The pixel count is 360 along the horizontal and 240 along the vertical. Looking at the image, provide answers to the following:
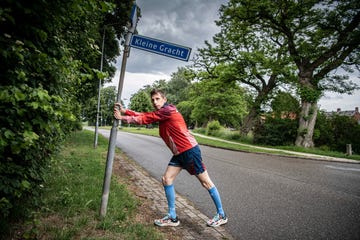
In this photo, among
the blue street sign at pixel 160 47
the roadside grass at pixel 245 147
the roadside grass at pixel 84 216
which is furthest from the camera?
the roadside grass at pixel 245 147

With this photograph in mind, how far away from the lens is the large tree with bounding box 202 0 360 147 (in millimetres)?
15547

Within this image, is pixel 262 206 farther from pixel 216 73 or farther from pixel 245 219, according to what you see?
pixel 216 73

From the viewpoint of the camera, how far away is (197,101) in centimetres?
4562

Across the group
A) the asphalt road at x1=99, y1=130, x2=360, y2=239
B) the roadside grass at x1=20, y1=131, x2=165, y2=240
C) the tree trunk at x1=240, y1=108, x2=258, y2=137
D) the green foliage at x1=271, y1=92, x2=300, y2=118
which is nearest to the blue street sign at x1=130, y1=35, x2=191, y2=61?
the roadside grass at x1=20, y1=131, x2=165, y2=240

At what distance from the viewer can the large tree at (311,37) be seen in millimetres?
15547

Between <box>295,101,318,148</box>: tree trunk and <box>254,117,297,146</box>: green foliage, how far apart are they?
49.5 inches

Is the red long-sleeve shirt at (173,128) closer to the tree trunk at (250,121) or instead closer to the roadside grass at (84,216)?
the roadside grass at (84,216)

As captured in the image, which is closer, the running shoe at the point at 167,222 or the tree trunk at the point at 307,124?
the running shoe at the point at 167,222

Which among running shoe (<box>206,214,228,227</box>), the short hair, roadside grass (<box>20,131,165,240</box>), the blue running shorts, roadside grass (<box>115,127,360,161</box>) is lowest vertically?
roadside grass (<box>20,131,165,240</box>)

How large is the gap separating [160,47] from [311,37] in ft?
57.4

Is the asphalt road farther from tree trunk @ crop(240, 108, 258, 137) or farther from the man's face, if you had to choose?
tree trunk @ crop(240, 108, 258, 137)

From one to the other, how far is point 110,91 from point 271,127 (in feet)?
307

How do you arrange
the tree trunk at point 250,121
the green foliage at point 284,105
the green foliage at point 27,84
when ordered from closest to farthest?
the green foliage at point 27,84, the green foliage at point 284,105, the tree trunk at point 250,121

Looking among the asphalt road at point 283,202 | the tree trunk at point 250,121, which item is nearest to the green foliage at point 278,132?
the tree trunk at point 250,121
